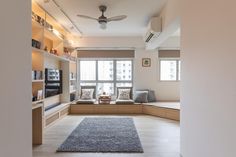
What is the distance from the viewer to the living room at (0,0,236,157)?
1294mm

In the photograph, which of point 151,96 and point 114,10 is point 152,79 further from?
point 114,10

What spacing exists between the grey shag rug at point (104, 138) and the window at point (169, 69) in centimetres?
287

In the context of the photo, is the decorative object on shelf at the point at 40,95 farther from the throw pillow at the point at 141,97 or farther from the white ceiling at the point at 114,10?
the throw pillow at the point at 141,97

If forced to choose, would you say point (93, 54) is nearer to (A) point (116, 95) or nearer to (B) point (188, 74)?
(A) point (116, 95)

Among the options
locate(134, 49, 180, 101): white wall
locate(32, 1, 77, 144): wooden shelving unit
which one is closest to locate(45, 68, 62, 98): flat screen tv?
locate(32, 1, 77, 144): wooden shelving unit

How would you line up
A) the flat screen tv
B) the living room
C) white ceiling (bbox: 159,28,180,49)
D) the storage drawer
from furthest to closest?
white ceiling (bbox: 159,28,180,49) → the flat screen tv → the storage drawer → the living room

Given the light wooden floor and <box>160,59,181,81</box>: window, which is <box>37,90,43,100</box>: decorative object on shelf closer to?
the light wooden floor

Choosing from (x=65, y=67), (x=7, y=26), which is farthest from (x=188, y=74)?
(x=65, y=67)

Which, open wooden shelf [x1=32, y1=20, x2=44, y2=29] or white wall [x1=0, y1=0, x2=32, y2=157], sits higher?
open wooden shelf [x1=32, y1=20, x2=44, y2=29]

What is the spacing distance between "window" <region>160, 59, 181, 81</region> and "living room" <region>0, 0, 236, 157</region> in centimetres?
4

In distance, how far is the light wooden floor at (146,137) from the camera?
3.52 meters

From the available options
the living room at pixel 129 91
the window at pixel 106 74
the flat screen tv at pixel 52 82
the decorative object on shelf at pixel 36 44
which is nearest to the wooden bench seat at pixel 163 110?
the living room at pixel 129 91

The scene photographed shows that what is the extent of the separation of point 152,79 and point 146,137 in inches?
152

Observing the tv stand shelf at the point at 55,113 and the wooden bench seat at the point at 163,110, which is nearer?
the tv stand shelf at the point at 55,113
